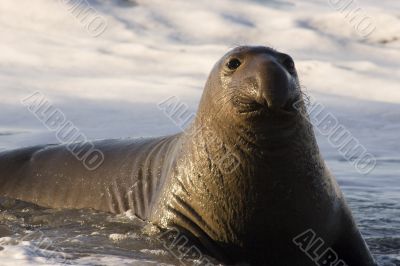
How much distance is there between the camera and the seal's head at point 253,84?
5.28 meters

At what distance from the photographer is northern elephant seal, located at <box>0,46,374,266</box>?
5.57 metres

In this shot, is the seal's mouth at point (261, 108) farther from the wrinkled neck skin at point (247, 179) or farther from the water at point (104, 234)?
the water at point (104, 234)

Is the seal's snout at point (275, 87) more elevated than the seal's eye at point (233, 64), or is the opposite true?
the seal's eye at point (233, 64)

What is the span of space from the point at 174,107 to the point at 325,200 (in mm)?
6156

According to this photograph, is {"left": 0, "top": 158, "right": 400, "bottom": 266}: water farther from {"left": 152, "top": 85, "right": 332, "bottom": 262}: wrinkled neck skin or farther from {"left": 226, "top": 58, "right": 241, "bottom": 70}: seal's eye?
{"left": 226, "top": 58, "right": 241, "bottom": 70}: seal's eye

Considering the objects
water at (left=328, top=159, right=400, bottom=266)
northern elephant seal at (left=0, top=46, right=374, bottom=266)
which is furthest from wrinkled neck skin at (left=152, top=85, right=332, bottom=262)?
water at (left=328, top=159, right=400, bottom=266)

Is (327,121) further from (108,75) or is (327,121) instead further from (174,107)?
(108,75)

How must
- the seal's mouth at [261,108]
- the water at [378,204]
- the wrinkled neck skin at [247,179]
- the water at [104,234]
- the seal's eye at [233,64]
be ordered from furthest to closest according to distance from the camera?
the water at [378,204], the seal's eye at [233,64], the wrinkled neck skin at [247,179], the water at [104,234], the seal's mouth at [261,108]

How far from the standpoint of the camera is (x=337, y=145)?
10711mm

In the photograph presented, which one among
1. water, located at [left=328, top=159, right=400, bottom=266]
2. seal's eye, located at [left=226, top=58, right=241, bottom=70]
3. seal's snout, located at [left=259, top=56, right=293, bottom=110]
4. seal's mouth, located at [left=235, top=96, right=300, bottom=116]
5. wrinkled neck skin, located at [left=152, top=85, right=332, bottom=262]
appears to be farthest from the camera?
water, located at [left=328, top=159, right=400, bottom=266]

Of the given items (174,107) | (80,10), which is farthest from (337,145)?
(80,10)

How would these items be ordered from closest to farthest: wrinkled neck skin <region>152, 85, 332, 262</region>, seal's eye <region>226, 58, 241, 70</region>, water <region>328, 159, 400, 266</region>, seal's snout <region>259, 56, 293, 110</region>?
seal's snout <region>259, 56, 293, 110</region>
wrinkled neck skin <region>152, 85, 332, 262</region>
seal's eye <region>226, 58, 241, 70</region>
water <region>328, 159, 400, 266</region>

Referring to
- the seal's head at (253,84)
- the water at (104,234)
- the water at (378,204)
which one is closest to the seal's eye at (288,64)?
the seal's head at (253,84)

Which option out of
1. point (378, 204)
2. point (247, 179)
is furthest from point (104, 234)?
point (378, 204)
